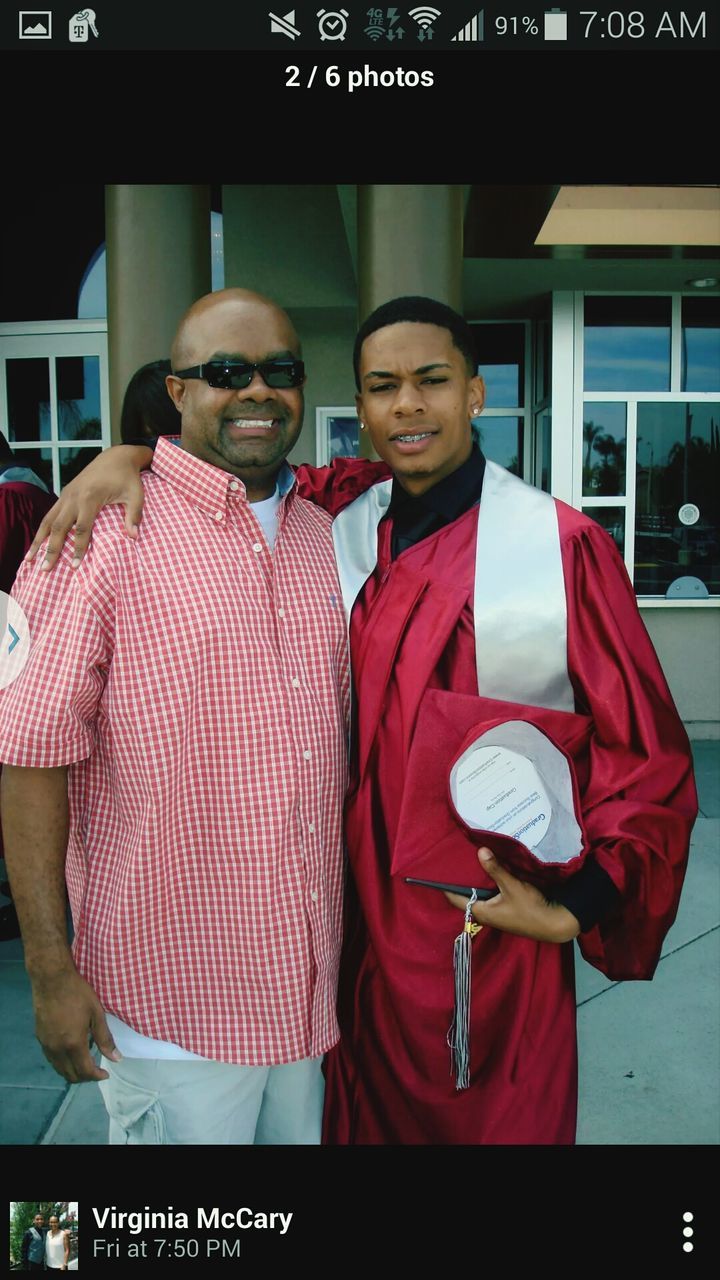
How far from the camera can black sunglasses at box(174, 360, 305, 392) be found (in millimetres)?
1568

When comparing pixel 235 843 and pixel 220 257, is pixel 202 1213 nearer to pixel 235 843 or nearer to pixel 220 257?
pixel 235 843

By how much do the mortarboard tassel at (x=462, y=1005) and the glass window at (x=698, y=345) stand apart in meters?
5.78

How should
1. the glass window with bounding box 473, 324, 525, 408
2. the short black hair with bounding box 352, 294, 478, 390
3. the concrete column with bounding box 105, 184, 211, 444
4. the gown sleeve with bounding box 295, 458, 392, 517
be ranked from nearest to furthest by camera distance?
Answer: the short black hair with bounding box 352, 294, 478, 390 < the gown sleeve with bounding box 295, 458, 392, 517 < the concrete column with bounding box 105, 184, 211, 444 < the glass window with bounding box 473, 324, 525, 408

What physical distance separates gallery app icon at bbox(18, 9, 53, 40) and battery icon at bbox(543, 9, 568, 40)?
67 cm

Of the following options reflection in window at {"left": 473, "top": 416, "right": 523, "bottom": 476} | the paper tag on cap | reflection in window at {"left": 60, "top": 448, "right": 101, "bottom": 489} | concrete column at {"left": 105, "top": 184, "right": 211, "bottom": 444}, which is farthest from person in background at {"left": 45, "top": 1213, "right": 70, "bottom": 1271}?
reflection in window at {"left": 473, "top": 416, "right": 523, "bottom": 476}

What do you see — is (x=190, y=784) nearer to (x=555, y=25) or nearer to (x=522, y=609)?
(x=522, y=609)

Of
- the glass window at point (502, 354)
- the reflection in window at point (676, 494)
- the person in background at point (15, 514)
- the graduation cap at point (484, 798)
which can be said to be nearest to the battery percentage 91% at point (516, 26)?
the graduation cap at point (484, 798)

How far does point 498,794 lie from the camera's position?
137cm

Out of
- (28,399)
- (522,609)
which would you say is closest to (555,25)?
(522,609)

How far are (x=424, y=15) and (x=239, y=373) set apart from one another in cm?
60

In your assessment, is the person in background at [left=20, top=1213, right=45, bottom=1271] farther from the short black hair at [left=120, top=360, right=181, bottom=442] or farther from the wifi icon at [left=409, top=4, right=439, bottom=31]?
the short black hair at [left=120, top=360, right=181, bottom=442]

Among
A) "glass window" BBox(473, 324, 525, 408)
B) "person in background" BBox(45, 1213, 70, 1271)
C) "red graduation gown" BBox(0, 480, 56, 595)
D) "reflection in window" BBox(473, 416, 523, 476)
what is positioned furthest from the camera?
"reflection in window" BBox(473, 416, 523, 476)

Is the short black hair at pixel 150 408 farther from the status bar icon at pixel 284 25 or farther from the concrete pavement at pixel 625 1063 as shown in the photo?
the concrete pavement at pixel 625 1063

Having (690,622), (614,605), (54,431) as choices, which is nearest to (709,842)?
(690,622)
